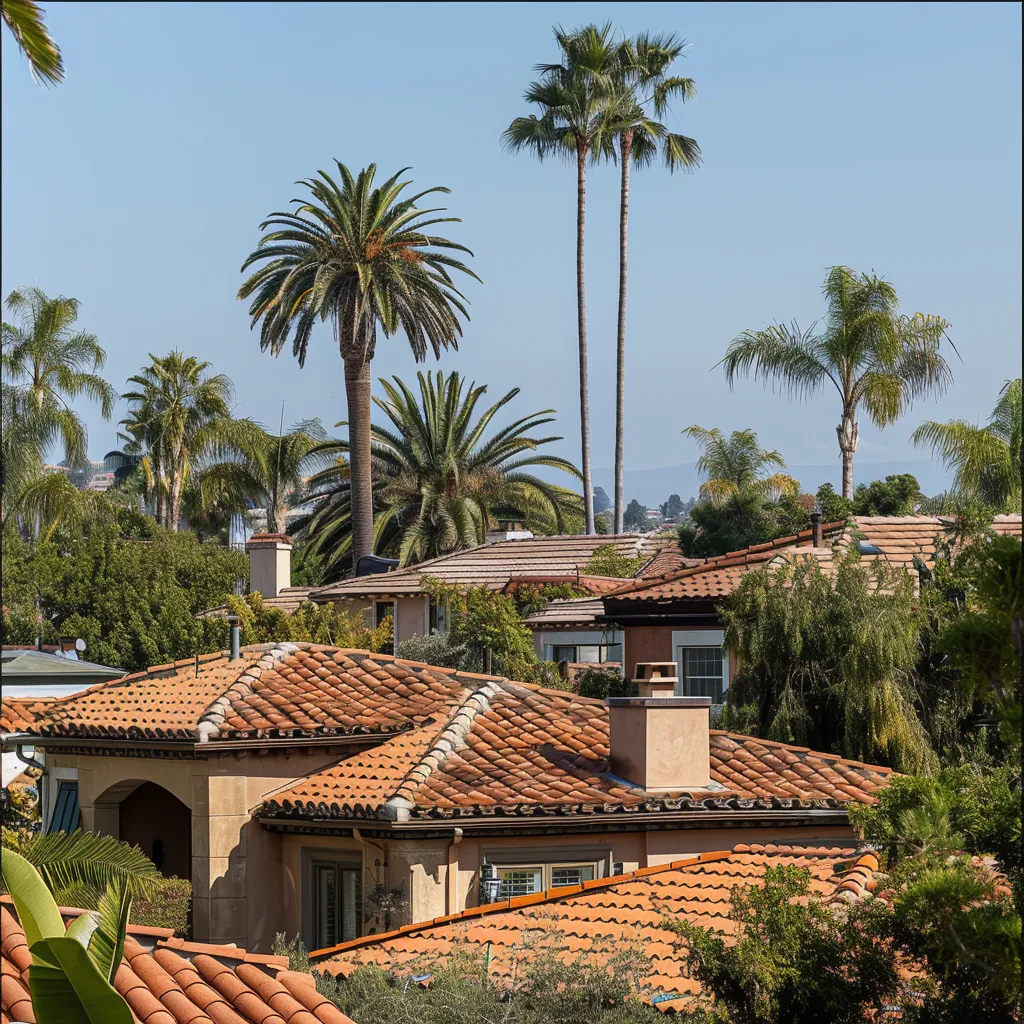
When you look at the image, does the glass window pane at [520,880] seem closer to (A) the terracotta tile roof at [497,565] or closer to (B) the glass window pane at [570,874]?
(B) the glass window pane at [570,874]

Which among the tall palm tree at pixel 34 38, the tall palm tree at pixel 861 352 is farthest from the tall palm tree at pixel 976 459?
the tall palm tree at pixel 34 38

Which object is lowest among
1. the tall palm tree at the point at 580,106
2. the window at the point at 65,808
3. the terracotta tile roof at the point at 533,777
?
the window at the point at 65,808

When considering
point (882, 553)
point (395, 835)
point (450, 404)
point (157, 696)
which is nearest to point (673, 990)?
point (395, 835)

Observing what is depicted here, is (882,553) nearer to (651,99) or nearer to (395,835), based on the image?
(395,835)

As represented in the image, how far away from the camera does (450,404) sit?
157 feet

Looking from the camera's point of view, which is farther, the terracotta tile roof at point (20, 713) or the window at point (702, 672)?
the window at point (702, 672)

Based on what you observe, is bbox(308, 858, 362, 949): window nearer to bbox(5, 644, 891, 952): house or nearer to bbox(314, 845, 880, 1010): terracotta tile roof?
bbox(5, 644, 891, 952): house

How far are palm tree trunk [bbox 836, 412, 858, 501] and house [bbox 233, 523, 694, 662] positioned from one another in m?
5.17

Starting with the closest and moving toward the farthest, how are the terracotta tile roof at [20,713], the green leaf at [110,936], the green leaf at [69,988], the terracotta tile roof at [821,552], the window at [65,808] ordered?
the green leaf at [69,988] → the green leaf at [110,936] → the window at [65,808] → the terracotta tile roof at [20,713] → the terracotta tile roof at [821,552]

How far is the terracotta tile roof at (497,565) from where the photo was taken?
3797cm

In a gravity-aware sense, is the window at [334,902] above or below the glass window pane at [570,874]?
below

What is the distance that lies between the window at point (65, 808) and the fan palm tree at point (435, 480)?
986 inches

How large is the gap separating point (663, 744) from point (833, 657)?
525cm

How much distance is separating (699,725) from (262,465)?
43149 millimetres
